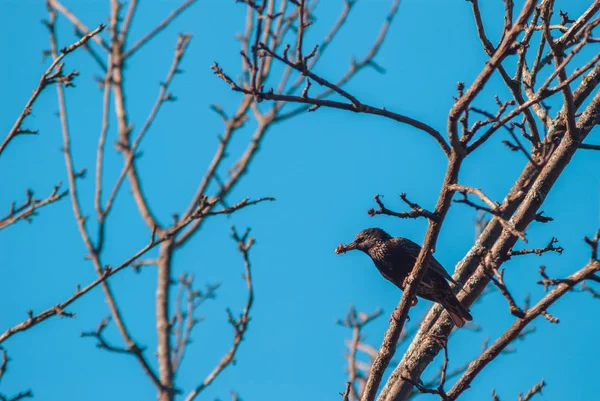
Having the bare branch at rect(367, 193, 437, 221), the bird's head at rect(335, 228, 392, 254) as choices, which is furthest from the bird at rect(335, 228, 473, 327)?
the bare branch at rect(367, 193, 437, 221)

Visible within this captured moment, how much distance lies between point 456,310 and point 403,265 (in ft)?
3.05

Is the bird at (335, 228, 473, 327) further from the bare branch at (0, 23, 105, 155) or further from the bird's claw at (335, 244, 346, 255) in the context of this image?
the bare branch at (0, 23, 105, 155)

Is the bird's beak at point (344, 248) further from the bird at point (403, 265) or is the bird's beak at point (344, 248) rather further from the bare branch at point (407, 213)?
the bare branch at point (407, 213)

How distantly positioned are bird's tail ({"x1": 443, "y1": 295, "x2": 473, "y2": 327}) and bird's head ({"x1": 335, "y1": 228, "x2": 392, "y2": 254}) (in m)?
1.23

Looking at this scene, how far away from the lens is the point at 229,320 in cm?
609

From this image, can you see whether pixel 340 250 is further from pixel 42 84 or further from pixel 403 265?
pixel 42 84

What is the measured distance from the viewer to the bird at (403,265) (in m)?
5.14

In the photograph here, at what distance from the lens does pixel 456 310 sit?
5133 millimetres

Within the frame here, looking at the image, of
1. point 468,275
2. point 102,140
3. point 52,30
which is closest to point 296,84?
point 102,140

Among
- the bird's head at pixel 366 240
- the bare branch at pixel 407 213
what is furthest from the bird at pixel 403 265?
the bare branch at pixel 407 213

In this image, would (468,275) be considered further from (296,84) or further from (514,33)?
(296,84)

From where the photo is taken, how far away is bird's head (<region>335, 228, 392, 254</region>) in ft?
20.8

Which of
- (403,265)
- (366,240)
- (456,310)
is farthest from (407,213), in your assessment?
(366,240)

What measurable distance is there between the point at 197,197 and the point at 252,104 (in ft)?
6.54
